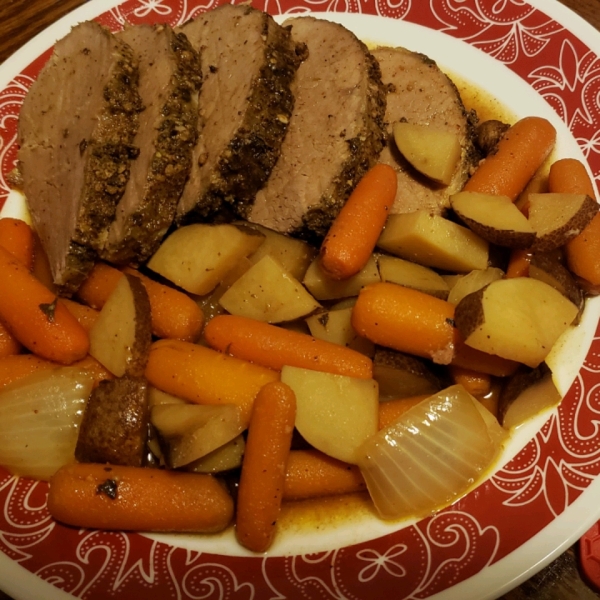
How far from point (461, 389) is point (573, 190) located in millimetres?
940

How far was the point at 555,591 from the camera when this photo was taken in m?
1.83

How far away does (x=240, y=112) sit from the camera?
219 centimetres

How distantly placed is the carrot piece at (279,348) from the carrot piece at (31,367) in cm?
42

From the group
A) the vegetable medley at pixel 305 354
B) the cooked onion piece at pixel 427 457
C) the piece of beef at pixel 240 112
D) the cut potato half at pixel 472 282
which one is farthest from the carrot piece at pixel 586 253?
the piece of beef at pixel 240 112

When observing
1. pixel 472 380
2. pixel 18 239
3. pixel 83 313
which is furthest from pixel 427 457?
pixel 18 239

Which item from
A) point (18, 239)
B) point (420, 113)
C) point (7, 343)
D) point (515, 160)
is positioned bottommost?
point (7, 343)

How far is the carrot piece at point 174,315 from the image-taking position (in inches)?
83.9

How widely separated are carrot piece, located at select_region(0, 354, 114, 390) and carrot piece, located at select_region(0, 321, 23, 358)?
0.06m

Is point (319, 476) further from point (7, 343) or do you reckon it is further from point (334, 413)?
point (7, 343)

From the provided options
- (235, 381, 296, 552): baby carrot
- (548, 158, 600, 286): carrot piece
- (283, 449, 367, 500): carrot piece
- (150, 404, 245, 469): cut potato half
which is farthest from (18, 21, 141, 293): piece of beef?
(548, 158, 600, 286): carrot piece

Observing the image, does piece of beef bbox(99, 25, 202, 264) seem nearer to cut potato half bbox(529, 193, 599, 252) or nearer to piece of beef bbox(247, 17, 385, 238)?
piece of beef bbox(247, 17, 385, 238)

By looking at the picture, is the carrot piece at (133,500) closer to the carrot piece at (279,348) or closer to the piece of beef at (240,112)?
the carrot piece at (279,348)

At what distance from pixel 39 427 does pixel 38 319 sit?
395 mm

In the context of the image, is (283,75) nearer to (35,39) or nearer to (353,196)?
(353,196)
